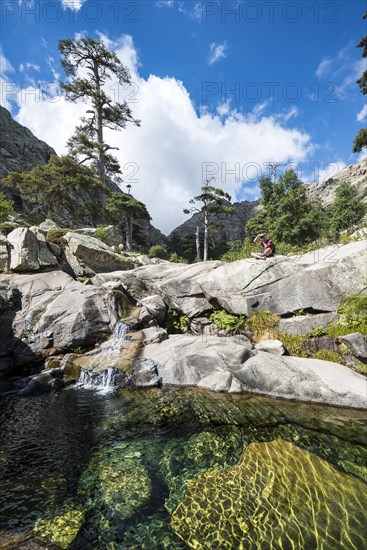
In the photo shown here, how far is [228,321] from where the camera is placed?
1509cm

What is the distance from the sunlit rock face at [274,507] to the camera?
392 cm

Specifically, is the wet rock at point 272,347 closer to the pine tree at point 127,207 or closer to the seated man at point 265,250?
the seated man at point 265,250

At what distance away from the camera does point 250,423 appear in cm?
766

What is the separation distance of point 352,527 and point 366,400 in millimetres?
5704

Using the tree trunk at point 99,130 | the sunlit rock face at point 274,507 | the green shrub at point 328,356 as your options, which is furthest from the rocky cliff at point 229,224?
the sunlit rock face at point 274,507

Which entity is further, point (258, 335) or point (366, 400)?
point (258, 335)

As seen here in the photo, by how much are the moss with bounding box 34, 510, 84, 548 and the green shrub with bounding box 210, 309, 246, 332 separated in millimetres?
11516

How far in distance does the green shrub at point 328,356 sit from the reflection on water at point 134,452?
3.36 m

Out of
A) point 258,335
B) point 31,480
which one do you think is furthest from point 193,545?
point 258,335

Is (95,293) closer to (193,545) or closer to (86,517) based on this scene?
(86,517)

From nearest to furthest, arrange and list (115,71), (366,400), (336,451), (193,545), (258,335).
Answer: (193,545)
(336,451)
(366,400)
(258,335)
(115,71)

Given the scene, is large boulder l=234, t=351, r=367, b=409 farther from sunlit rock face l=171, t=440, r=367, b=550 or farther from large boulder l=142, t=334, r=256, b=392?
sunlit rock face l=171, t=440, r=367, b=550

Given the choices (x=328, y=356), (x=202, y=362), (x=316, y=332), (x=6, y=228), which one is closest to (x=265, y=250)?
(x=316, y=332)

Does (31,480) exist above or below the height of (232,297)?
below
